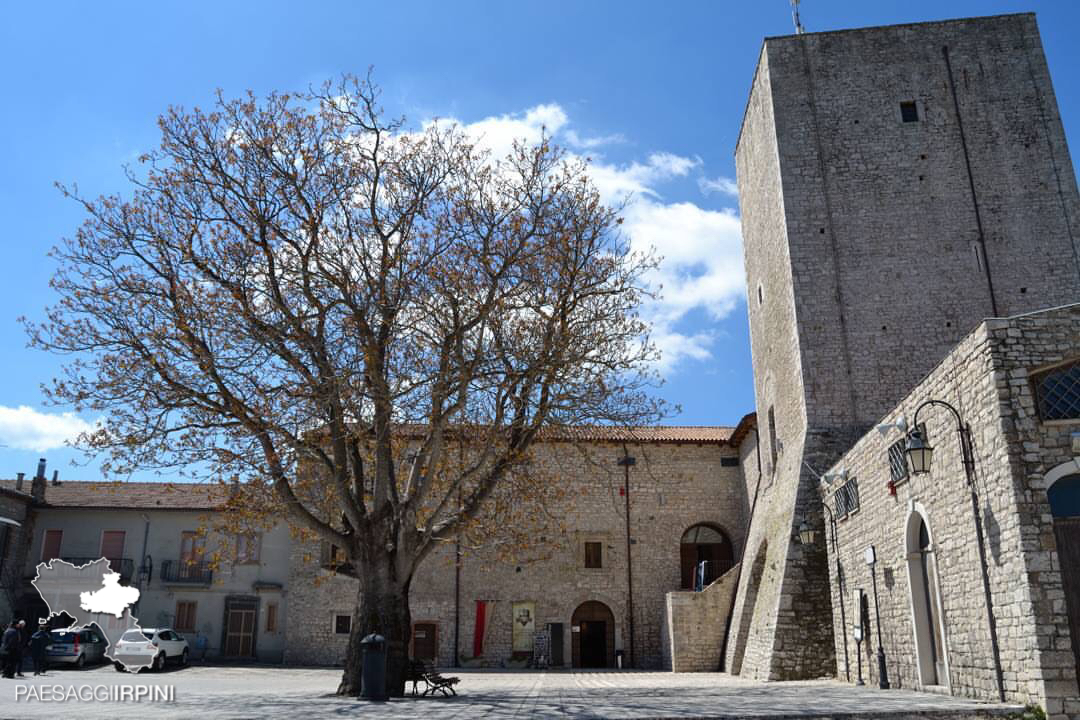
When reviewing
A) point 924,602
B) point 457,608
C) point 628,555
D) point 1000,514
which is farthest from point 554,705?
point 628,555

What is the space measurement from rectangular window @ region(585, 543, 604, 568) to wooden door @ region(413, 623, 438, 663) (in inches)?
210

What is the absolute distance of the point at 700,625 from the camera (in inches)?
905

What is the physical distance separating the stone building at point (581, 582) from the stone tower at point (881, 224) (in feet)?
16.4

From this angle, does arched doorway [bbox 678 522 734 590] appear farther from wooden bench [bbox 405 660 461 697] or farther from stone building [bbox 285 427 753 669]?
wooden bench [bbox 405 660 461 697]

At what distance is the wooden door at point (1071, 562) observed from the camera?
8805 mm

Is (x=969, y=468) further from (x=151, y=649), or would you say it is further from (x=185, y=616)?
(x=185, y=616)

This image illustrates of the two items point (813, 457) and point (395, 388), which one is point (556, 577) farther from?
point (395, 388)

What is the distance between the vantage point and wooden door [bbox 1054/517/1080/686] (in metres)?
8.80

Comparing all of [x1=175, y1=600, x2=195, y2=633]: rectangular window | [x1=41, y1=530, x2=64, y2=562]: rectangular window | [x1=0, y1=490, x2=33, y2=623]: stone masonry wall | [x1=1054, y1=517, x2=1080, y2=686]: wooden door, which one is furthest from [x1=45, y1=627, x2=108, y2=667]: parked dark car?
[x1=1054, y1=517, x2=1080, y2=686]: wooden door

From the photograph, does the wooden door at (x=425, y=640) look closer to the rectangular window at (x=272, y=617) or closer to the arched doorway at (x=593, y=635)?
the arched doorway at (x=593, y=635)

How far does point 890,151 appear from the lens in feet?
67.8

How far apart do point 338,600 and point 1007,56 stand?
2462cm

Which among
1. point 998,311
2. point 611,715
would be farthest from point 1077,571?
point 998,311

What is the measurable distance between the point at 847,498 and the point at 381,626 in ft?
29.0
